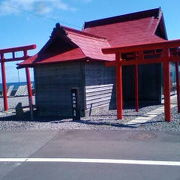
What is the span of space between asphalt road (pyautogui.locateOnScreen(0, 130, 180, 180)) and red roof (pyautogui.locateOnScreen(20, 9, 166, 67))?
4695 millimetres

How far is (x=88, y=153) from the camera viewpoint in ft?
23.7

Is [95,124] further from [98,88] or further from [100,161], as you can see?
[100,161]

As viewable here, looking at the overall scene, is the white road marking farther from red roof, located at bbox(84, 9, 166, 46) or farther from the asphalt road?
red roof, located at bbox(84, 9, 166, 46)

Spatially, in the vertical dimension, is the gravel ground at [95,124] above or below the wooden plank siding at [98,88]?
below

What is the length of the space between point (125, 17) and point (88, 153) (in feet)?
49.8

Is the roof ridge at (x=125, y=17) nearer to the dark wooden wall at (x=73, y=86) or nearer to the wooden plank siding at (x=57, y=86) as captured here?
the dark wooden wall at (x=73, y=86)

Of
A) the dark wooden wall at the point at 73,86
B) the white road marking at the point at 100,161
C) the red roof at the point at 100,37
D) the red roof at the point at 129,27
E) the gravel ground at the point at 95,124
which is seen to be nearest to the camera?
the white road marking at the point at 100,161

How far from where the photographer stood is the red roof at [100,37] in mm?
13956

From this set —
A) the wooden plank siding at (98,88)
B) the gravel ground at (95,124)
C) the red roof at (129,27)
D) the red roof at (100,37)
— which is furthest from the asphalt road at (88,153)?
the red roof at (129,27)

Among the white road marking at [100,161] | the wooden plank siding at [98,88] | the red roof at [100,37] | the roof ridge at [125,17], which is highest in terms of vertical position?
the roof ridge at [125,17]

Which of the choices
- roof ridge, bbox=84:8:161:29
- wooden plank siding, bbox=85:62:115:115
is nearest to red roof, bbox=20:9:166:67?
roof ridge, bbox=84:8:161:29

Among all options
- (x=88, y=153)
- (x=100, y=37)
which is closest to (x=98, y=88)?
(x=100, y=37)

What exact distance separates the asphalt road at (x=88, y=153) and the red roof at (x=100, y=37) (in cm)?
470

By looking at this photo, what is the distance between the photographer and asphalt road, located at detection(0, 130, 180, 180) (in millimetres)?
5734
